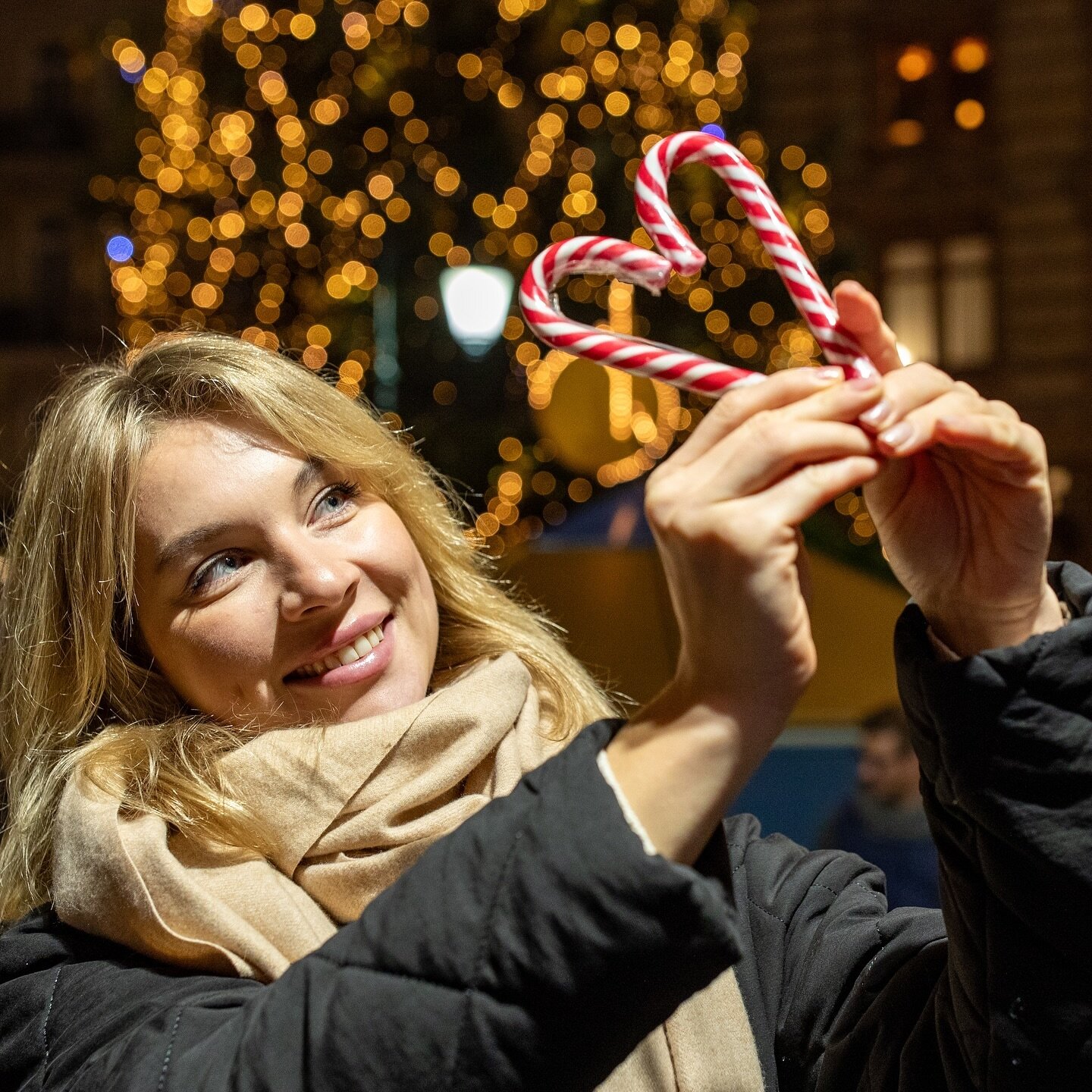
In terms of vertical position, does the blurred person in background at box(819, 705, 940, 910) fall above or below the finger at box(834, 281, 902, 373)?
below

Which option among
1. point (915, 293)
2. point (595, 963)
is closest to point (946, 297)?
point (915, 293)

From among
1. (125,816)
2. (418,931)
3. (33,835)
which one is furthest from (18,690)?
(418,931)

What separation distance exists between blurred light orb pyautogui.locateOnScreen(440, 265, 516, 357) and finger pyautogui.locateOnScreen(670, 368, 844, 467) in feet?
13.5

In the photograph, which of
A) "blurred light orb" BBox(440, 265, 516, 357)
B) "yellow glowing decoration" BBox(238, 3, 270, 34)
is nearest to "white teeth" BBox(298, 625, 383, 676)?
"blurred light orb" BBox(440, 265, 516, 357)

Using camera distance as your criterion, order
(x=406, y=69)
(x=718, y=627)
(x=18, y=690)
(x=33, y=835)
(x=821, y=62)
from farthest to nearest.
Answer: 1. (x=821, y=62)
2. (x=406, y=69)
3. (x=18, y=690)
4. (x=33, y=835)
5. (x=718, y=627)

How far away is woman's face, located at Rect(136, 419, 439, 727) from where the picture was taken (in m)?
1.50

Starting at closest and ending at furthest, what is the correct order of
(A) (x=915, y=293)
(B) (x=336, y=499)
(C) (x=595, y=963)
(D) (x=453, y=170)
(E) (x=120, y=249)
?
(C) (x=595, y=963)
(B) (x=336, y=499)
(D) (x=453, y=170)
(E) (x=120, y=249)
(A) (x=915, y=293)

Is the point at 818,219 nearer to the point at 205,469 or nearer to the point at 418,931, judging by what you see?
the point at 205,469

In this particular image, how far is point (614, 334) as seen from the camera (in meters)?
1.28

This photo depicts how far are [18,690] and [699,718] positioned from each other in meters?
1.11

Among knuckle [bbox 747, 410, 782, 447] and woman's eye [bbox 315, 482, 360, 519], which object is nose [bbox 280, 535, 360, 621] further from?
knuckle [bbox 747, 410, 782, 447]

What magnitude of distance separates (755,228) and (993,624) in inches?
18.4

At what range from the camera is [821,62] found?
13.2m

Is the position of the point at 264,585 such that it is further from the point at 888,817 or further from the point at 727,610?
the point at 888,817
